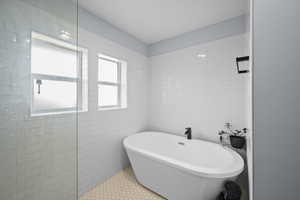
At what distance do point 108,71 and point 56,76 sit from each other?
922 mm

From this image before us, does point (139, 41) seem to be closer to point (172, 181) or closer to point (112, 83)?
point (112, 83)

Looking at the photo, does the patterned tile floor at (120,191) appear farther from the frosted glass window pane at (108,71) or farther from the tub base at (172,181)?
the frosted glass window pane at (108,71)

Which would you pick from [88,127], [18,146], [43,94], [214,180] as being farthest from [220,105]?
[18,146]

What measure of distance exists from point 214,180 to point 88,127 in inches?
65.6

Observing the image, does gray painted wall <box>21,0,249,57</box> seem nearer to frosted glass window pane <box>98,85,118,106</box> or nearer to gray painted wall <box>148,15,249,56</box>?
gray painted wall <box>148,15,249,56</box>

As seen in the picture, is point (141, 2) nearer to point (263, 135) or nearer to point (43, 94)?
point (43, 94)

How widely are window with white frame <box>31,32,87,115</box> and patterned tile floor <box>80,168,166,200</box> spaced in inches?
46.6

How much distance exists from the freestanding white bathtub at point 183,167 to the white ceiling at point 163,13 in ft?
6.41

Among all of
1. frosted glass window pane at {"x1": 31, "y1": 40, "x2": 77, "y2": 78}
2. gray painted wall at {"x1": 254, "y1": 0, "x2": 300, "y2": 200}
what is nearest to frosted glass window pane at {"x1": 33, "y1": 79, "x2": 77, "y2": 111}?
frosted glass window pane at {"x1": 31, "y1": 40, "x2": 77, "y2": 78}

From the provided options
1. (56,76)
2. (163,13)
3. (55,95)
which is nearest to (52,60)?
(56,76)

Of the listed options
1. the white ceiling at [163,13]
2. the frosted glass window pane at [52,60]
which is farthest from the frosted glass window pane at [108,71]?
the white ceiling at [163,13]

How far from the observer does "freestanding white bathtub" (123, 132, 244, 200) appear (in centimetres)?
123

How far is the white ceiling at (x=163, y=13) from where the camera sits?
1.58 m

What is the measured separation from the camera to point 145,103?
2801 millimetres
